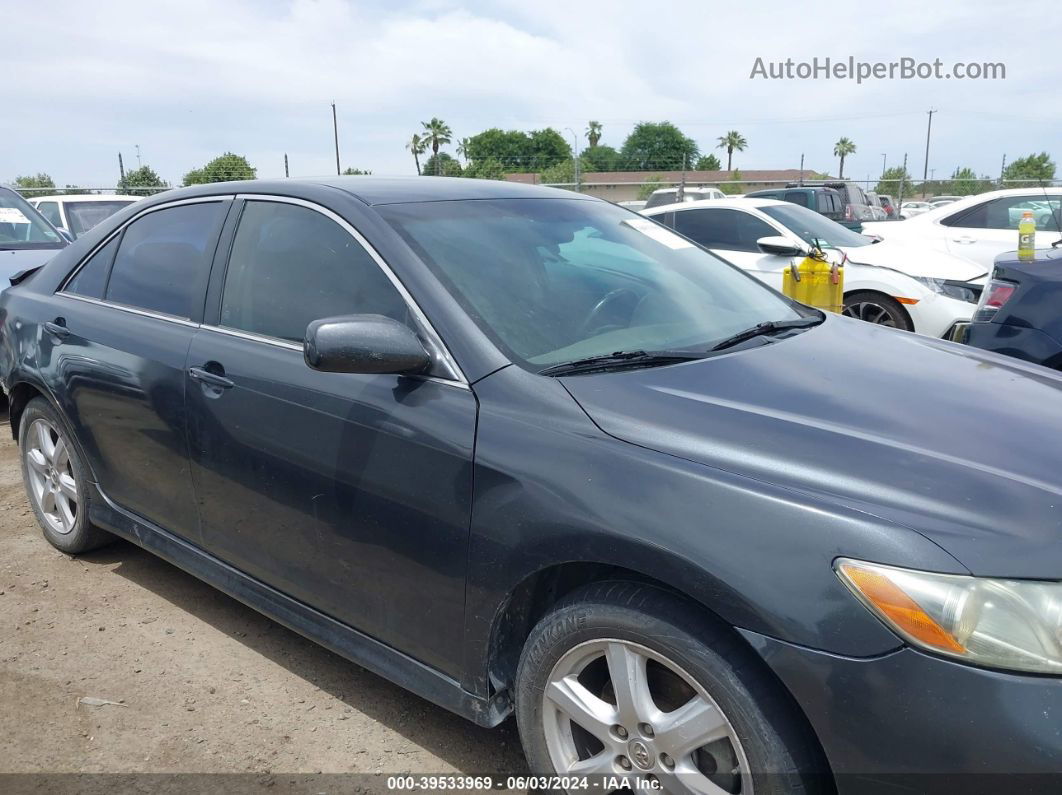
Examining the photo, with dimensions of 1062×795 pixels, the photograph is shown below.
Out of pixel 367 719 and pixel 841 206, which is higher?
pixel 841 206

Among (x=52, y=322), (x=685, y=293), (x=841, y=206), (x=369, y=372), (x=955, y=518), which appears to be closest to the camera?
(x=955, y=518)

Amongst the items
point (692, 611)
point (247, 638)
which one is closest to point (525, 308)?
point (692, 611)

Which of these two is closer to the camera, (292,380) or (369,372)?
(369,372)

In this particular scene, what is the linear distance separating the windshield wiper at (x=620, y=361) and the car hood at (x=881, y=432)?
0.04m

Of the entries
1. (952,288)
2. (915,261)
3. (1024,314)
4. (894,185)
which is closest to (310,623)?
(1024,314)

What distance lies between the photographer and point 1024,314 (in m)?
4.17

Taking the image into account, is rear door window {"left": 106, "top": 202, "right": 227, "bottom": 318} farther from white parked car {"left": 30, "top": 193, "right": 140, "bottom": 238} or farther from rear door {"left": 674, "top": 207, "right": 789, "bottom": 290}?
white parked car {"left": 30, "top": 193, "right": 140, "bottom": 238}

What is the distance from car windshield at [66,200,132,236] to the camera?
11.0 m

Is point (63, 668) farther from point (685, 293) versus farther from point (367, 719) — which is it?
point (685, 293)

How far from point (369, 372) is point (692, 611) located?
3.29ft

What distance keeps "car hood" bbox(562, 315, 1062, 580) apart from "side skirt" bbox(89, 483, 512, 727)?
843 millimetres

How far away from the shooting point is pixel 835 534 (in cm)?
168

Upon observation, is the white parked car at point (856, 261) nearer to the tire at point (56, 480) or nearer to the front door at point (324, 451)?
the front door at point (324, 451)

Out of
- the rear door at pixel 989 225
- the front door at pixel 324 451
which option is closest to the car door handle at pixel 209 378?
the front door at pixel 324 451
